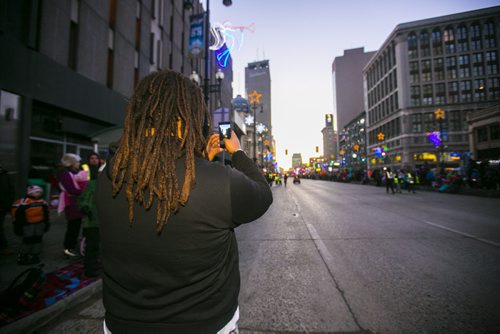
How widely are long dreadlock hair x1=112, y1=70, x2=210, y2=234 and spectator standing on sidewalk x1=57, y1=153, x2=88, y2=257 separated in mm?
4483

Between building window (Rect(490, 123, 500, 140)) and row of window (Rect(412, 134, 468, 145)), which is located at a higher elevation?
row of window (Rect(412, 134, 468, 145))

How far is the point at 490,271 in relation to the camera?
3.67 meters

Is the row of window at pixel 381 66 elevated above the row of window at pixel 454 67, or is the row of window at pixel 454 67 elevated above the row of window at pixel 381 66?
the row of window at pixel 381 66

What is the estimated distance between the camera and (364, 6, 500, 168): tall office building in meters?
57.5

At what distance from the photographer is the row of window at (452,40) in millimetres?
58781

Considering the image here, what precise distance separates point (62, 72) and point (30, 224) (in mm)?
8267

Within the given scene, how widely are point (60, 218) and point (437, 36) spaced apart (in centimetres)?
8372

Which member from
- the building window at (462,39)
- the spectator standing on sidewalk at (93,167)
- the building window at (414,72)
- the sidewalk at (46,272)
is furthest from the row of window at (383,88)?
the sidewalk at (46,272)

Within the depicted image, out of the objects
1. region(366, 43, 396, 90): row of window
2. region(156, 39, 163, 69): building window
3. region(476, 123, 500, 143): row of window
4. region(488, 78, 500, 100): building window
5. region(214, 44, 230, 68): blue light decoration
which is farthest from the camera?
region(366, 43, 396, 90): row of window

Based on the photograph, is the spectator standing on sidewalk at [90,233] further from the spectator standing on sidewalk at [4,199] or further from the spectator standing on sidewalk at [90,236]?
the spectator standing on sidewalk at [4,199]

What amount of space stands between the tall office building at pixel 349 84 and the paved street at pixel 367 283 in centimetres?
15045

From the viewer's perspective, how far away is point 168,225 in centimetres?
101

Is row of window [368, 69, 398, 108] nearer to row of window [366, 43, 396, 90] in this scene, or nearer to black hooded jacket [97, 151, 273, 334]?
row of window [366, 43, 396, 90]

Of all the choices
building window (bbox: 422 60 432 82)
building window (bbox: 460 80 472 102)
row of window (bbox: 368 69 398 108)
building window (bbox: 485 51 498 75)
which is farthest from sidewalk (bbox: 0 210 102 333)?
building window (bbox: 485 51 498 75)
